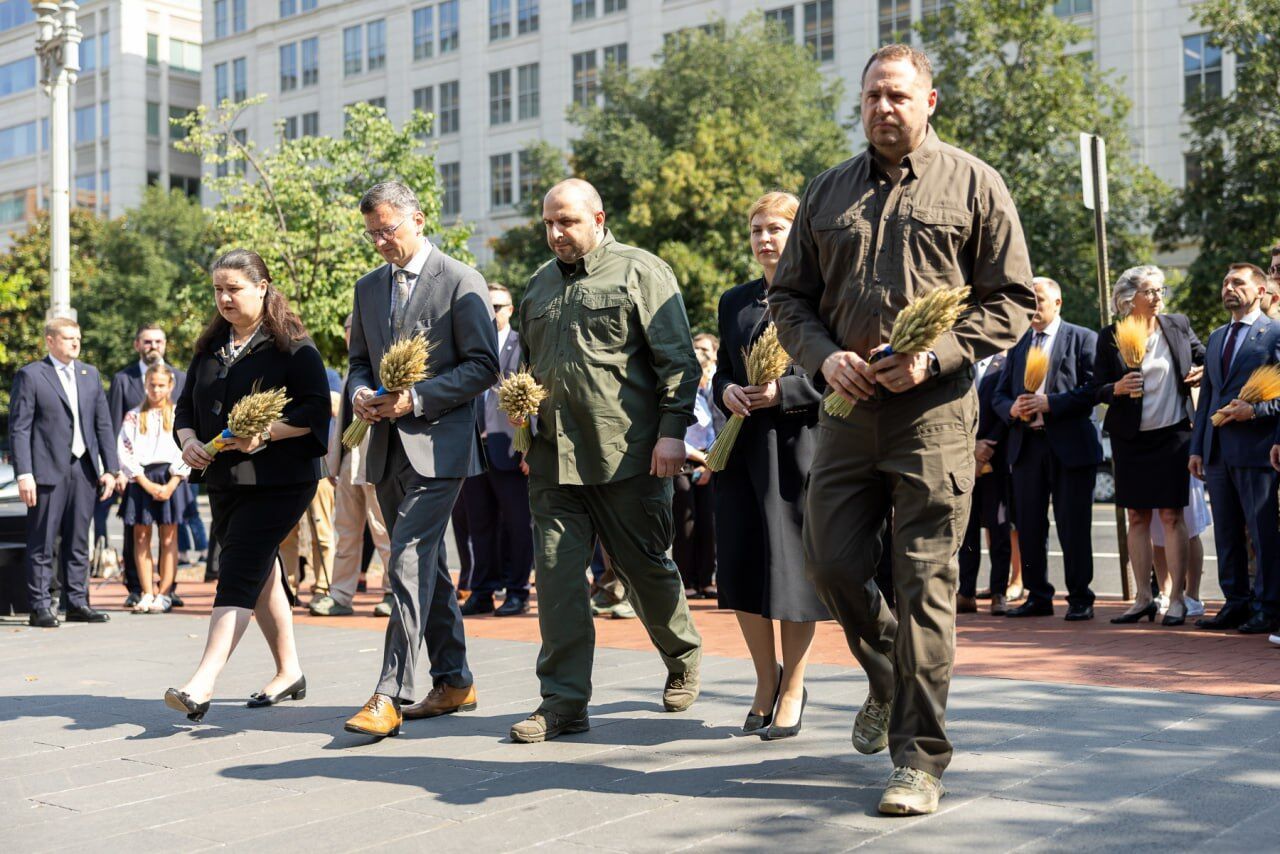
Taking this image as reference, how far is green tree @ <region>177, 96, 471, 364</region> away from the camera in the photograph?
30359mm

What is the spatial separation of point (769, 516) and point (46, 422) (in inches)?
274

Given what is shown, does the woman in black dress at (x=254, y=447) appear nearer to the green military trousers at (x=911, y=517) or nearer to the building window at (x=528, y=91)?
the green military trousers at (x=911, y=517)

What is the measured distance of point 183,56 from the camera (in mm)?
80438

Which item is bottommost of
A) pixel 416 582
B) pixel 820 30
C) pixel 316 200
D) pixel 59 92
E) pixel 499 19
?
pixel 416 582

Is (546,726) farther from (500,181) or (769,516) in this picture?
(500,181)

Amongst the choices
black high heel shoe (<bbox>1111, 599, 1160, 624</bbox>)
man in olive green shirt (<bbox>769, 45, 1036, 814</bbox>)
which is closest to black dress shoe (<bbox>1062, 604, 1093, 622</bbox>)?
black high heel shoe (<bbox>1111, 599, 1160, 624</bbox>)

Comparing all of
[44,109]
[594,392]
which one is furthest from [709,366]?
[44,109]

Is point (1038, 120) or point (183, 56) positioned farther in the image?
point (183, 56)

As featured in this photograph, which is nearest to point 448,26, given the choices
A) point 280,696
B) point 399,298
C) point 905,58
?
point 399,298

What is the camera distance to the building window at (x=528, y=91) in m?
60.9

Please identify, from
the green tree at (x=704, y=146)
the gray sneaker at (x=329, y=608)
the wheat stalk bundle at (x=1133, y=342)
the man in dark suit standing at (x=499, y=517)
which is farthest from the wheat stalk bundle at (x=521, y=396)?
the green tree at (x=704, y=146)

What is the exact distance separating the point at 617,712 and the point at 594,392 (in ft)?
4.75

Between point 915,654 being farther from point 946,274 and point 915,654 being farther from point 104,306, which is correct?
point 104,306

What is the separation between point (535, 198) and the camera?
147 feet
